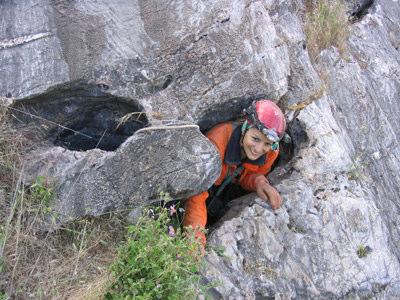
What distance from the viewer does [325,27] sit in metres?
6.65

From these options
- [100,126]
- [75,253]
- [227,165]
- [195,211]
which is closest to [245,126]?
[227,165]

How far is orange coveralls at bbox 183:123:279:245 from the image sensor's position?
184 inches

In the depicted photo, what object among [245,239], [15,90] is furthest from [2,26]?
[245,239]

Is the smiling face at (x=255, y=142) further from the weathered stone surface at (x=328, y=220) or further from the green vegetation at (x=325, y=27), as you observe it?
the green vegetation at (x=325, y=27)

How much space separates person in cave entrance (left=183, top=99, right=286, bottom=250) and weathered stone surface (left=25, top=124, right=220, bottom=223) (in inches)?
13.3

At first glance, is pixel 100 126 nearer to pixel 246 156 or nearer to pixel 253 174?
pixel 246 156

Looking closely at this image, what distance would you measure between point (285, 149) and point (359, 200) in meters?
0.93

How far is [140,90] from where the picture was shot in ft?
14.9

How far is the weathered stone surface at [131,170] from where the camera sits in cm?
416

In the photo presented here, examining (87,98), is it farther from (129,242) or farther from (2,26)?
(129,242)

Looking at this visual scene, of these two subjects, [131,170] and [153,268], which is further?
[131,170]

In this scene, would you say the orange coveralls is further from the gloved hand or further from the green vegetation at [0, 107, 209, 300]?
the green vegetation at [0, 107, 209, 300]

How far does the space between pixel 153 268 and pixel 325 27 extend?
165 inches

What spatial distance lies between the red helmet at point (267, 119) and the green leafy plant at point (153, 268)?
1.25 meters
